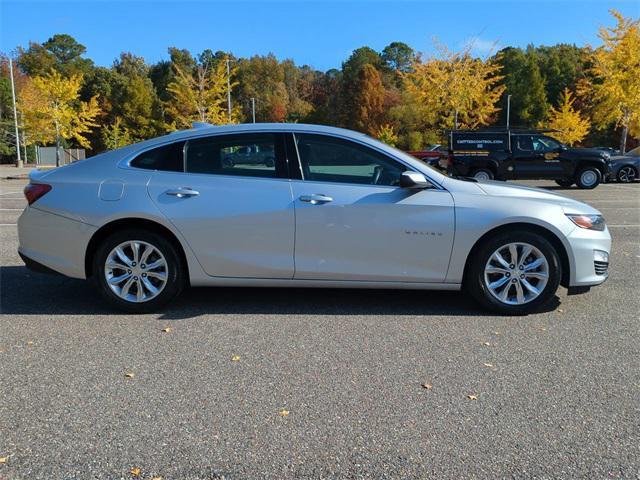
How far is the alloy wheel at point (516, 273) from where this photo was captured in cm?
474

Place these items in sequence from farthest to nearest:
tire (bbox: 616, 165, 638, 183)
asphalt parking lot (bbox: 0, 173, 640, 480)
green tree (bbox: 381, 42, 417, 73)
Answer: green tree (bbox: 381, 42, 417, 73), tire (bbox: 616, 165, 638, 183), asphalt parking lot (bbox: 0, 173, 640, 480)

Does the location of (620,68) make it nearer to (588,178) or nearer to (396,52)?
(588,178)

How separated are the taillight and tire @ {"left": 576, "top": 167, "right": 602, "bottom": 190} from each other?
59.0ft

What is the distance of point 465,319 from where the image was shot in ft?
15.4

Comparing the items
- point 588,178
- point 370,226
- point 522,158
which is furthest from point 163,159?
point 588,178

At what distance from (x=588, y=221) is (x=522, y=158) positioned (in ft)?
49.4

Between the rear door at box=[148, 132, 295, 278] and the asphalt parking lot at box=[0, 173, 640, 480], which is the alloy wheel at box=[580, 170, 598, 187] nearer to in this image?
the asphalt parking lot at box=[0, 173, 640, 480]

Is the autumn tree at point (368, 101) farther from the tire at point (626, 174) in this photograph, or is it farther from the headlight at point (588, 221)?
the headlight at point (588, 221)

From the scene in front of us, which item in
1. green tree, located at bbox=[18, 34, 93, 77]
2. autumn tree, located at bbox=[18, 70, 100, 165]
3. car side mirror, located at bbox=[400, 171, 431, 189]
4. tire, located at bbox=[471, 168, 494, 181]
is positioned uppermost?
green tree, located at bbox=[18, 34, 93, 77]

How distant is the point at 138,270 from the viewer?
475 centimetres

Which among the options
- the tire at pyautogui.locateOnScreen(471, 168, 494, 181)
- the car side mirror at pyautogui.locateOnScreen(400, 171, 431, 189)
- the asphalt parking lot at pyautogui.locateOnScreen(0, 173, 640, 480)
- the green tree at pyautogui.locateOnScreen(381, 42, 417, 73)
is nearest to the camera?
the asphalt parking lot at pyautogui.locateOnScreen(0, 173, 640, 480)

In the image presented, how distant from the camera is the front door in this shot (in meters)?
4.66

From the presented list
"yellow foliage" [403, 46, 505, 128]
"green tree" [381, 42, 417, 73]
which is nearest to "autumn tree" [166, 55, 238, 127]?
"yellow foliage" [403, 46, 505, 128]

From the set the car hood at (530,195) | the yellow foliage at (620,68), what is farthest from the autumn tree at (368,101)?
the car hood at (530,195)
